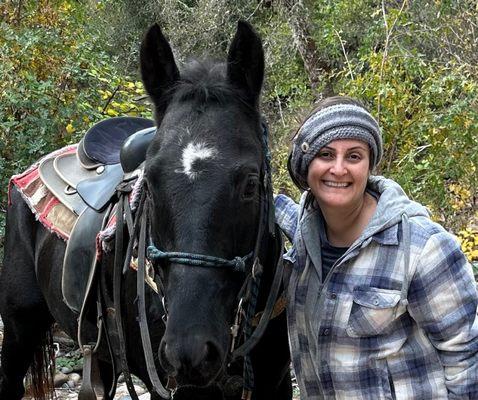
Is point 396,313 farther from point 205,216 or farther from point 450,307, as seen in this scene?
point 205,216

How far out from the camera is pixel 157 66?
262 centimetres

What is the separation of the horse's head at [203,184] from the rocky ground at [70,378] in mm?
2788

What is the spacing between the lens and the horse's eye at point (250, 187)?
2.33m

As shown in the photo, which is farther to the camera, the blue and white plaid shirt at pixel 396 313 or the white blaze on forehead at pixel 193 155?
the blue and white plaid shirt at pixel 396 313

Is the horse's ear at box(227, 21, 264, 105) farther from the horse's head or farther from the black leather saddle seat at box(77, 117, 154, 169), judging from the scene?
the black leather saddle seat at box(77, 117, 154, 169)

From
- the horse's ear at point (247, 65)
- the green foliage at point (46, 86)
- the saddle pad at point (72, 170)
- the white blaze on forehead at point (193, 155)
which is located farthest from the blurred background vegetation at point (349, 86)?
the white blaze on forehead at point (193, 155)

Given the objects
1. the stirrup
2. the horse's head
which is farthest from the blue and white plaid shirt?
the stirrup

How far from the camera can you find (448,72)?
6523mm

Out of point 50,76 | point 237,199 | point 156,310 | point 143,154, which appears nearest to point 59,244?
point 143,154

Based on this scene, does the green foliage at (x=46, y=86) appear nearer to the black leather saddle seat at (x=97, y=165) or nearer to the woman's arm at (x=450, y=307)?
the black leather saddle seat at (x=97, y=165)

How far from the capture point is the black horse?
2152mm

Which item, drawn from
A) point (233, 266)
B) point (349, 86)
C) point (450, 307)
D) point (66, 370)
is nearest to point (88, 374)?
point (233, 266)

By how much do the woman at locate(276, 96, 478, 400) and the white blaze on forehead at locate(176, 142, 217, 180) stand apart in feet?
1.25

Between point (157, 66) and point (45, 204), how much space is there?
166 cm
